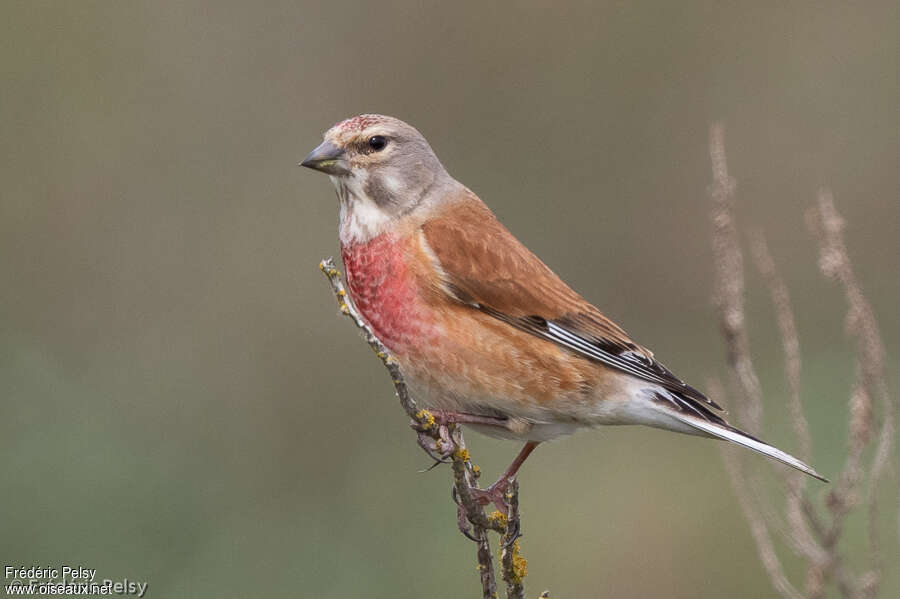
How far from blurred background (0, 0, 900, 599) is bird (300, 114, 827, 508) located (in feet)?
5.09

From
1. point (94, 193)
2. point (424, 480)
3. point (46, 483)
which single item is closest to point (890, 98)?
point (424, 480)

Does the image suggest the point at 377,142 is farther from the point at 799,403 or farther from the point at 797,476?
the point at 797,476

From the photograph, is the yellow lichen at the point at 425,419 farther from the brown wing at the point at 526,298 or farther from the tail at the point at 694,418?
the tail at the point at 694,418

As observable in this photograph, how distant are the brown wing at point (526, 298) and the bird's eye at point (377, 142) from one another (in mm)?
322

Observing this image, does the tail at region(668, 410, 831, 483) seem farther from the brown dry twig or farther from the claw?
the claw

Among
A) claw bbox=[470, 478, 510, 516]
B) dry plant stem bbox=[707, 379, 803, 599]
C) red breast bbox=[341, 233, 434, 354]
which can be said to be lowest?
dry plant stem bbox=[707, 379, 803, 599]

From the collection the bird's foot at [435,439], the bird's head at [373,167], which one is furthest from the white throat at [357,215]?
the bird's foot at [435,439]

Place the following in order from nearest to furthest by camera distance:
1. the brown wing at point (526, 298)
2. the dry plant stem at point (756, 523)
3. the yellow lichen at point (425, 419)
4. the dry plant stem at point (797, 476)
Result: the yellow lichen at point (425, 419) < the dry plant stem at point (797, 476) < the dry plant stem at point (756, 523) < the brown wing at point (526, 298)

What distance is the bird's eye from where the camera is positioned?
442 cm

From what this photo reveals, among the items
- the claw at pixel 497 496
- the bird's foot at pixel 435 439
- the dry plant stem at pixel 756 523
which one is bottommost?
the dry plant stem at pixel 756 523

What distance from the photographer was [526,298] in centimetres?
420

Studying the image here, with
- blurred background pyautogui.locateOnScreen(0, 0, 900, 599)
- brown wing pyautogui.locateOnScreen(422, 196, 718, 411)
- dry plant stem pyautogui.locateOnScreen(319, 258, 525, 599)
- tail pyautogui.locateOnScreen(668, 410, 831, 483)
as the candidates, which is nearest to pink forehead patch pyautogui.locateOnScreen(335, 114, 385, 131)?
brown wing pyautogui.locateOnScreen(422, 196, 718, 411)

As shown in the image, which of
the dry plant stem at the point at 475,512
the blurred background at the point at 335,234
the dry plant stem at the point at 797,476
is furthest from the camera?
the blurred background at the point at 335,234

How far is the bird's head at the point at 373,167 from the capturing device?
171 inches
